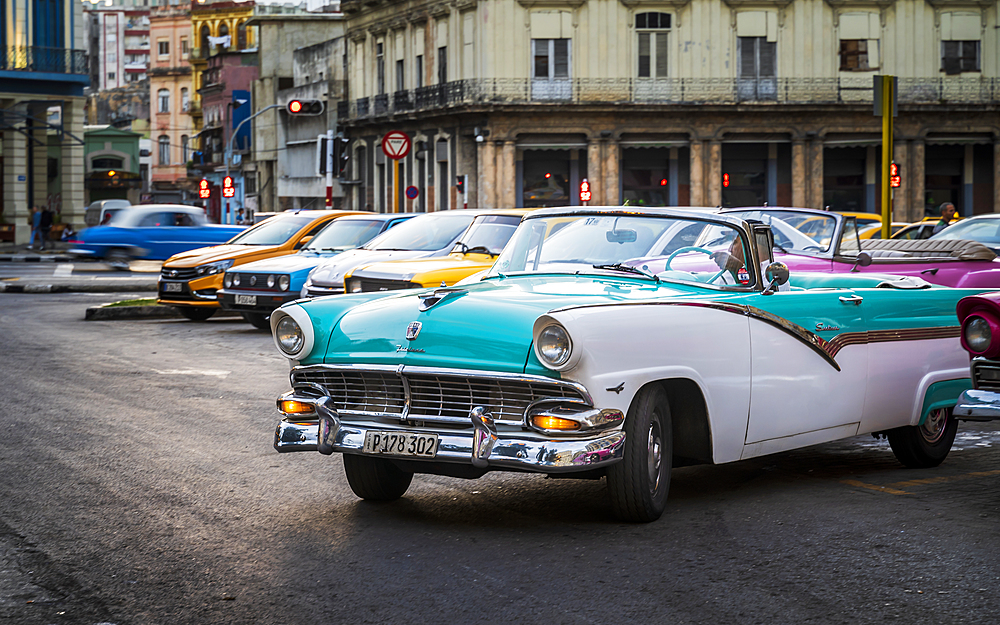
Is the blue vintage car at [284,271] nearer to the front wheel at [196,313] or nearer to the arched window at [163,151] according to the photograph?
the front wheel at [196,313]

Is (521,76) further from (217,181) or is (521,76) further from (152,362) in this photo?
(217,181)

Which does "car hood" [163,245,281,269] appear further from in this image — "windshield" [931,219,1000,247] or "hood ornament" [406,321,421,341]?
"hood ornament" [406,321,421,341]

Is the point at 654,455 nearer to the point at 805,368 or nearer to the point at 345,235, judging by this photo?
the point at 805,368

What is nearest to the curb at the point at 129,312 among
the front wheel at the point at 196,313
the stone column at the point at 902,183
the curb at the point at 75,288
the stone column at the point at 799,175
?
the front wheel at the point at 196,313

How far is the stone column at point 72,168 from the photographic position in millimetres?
48906

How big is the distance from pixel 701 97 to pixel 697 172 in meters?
2.66

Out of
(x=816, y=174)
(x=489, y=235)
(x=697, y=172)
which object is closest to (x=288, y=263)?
(x=489, y=235)

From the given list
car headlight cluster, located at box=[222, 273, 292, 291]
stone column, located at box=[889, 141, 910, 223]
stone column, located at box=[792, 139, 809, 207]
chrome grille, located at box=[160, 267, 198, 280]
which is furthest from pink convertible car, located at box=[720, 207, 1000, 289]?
stone column, located at box=[889, 141, 910, 223]

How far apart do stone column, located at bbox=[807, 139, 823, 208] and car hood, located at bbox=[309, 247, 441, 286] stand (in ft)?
109

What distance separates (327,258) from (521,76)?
96.9ft

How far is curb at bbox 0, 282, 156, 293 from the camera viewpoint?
961 inches

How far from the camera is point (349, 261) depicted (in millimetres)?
15094

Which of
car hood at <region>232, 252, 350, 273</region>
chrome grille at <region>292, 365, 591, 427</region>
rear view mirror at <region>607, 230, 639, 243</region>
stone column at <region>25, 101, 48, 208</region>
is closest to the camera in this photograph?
chrome grille at <region>292, 365, 591, 427</region>

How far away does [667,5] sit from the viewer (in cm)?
4575
